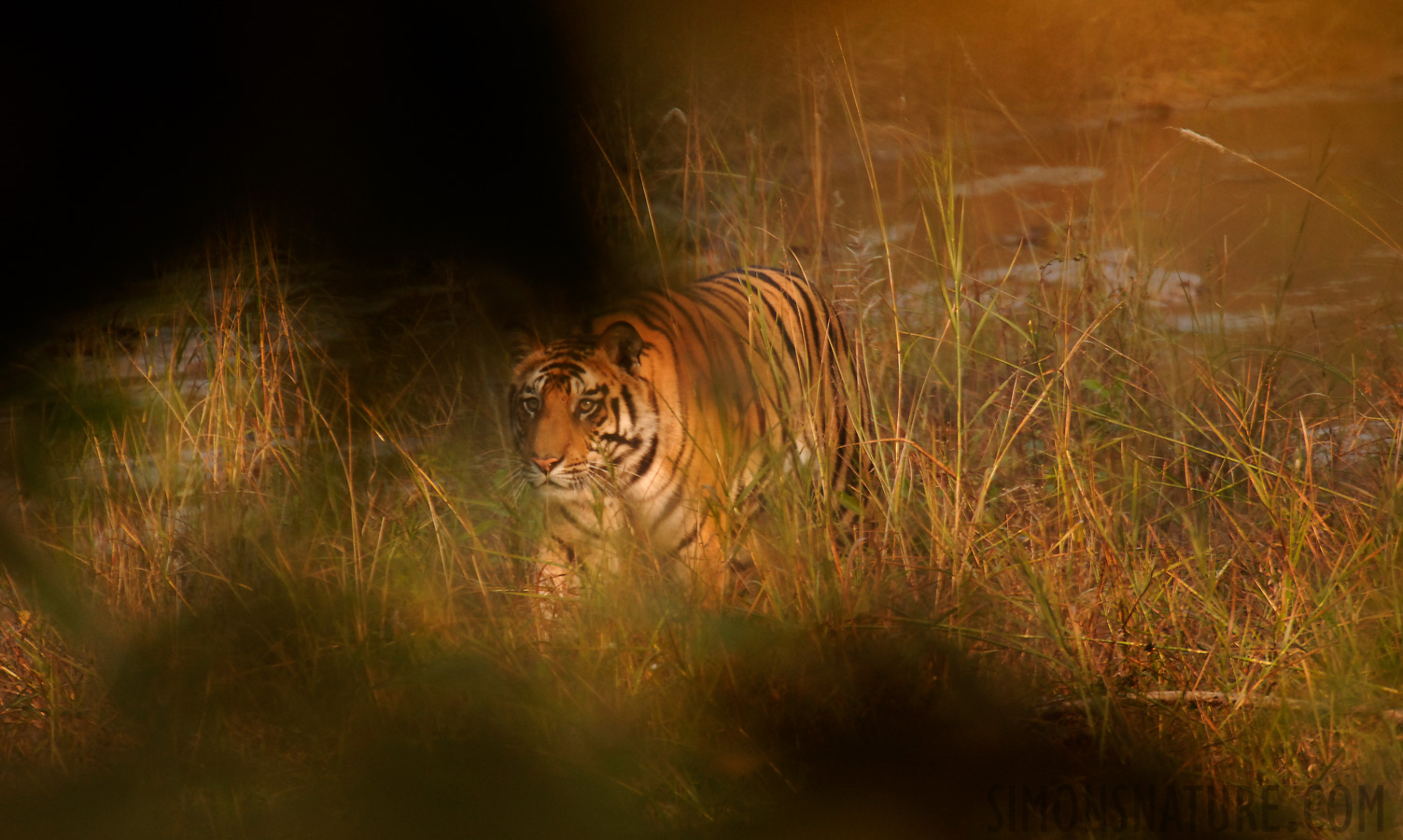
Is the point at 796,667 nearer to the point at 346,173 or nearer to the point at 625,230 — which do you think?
the point at 346,173

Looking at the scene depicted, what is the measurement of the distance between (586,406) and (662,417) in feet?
0.55

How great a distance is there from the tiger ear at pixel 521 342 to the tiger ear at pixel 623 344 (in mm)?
185

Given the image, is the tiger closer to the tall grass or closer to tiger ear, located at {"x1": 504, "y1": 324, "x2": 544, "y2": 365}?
tiger ear, located at {"x1": 504, "y1": 324, "x2": 544, "y2": 365}

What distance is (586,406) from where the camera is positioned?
7.50ft

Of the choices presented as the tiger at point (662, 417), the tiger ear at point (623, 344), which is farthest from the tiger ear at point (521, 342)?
the tiger ear at point (623, 344)

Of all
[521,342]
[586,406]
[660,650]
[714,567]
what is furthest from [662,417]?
[660,650]

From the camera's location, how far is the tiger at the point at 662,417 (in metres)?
2.00

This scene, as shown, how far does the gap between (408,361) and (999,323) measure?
69.4 inches

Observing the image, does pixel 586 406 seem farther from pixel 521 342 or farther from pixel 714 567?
pixel 714 567

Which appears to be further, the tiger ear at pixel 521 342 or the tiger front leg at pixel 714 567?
the tiger ear at pixel 521 342

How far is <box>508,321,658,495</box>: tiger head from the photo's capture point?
7.23ft

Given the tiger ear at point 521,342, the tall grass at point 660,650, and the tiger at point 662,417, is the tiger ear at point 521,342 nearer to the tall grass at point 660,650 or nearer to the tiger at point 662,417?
the tiger at point 662,417

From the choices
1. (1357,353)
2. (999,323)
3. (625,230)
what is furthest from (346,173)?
(1357,353)

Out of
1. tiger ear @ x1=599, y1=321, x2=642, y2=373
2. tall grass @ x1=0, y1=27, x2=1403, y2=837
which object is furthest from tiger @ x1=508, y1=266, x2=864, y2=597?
tall grass @ x1=0, y1=27, x2=1403, y2=837
